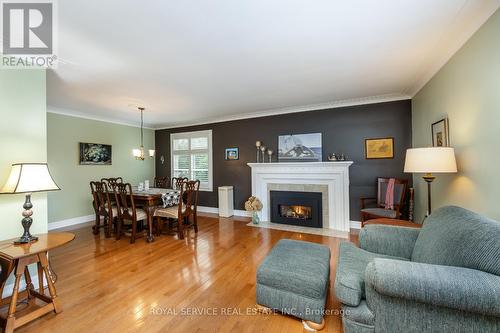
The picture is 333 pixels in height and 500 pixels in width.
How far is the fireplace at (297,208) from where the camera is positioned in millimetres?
4348

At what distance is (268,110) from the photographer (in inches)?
192

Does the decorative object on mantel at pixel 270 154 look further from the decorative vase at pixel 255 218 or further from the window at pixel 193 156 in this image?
the window at pixel 193 156

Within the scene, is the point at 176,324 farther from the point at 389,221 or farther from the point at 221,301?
the point at 389,221

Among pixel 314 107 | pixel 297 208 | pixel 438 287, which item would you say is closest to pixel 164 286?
pixel 438 287

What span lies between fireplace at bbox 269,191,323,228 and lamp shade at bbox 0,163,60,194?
12.3 ft

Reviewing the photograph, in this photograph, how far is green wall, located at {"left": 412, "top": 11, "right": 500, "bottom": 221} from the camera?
5.74 ft

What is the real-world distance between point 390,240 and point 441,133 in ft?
5.62

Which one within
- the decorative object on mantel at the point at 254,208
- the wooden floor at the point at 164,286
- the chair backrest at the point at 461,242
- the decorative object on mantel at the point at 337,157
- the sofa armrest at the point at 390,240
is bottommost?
the wooden floor at the point at 164,286

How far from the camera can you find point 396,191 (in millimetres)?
3545

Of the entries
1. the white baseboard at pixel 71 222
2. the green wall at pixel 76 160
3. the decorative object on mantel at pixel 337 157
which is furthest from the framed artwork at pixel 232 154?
the white baseboard at pixel 71 222

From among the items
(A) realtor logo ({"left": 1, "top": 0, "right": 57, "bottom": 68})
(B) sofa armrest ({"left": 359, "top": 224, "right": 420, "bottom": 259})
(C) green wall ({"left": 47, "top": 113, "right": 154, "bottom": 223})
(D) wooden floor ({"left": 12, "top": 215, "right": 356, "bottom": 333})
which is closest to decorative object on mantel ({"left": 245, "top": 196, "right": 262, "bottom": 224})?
(D) wooden floor ({"left": 12, "top": 215, "right": 356, "bottom": 333})

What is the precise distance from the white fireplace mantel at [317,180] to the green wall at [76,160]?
3475 millimetres

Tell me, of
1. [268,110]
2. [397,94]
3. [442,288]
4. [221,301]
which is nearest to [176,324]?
[221,301]

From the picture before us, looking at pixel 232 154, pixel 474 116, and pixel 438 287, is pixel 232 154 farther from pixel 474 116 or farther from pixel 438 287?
pixel 438 287
